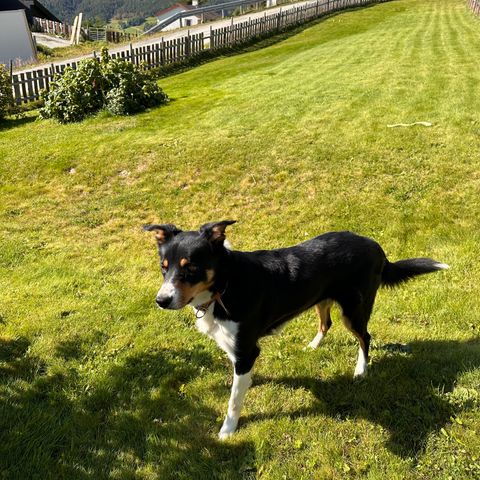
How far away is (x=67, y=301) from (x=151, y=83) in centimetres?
1088

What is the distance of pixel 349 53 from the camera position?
20734 millimetres

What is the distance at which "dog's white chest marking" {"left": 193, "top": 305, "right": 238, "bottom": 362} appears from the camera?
379cm

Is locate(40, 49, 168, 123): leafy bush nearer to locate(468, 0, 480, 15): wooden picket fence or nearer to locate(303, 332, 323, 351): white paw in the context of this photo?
locate(303, 332, 323, 351): white paw

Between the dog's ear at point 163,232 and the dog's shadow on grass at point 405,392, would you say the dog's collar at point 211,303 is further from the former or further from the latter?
the dog's shadow on grass at point 405,392

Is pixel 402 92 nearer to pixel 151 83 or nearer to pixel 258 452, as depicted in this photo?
pixel 151 83

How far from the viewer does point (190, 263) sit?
11.4 feet

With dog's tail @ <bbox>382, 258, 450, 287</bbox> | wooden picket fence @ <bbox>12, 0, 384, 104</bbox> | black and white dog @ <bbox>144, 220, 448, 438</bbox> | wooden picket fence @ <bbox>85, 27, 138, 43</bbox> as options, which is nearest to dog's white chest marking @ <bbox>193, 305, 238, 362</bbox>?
black and white dog @ <bbox>144, 220, 448, 438</bbox>

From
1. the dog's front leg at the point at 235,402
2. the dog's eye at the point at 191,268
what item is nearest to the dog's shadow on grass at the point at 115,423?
the dog's front leg at the point at 235,402

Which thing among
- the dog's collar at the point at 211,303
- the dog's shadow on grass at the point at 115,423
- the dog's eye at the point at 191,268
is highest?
the dog's eye at the point at 191,268

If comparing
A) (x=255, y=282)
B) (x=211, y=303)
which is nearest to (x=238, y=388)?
(x=211, y=303)

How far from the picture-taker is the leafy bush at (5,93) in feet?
51.9

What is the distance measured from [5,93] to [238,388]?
16340mm

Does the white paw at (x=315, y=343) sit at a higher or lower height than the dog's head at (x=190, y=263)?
lower

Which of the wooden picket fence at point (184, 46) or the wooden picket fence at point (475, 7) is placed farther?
the wooden picket fence at point (475, 7)
